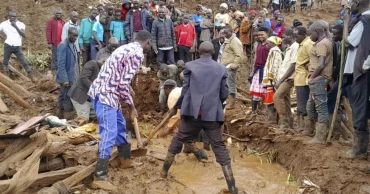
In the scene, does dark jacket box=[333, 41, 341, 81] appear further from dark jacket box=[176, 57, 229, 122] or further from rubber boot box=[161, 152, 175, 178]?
rubber boot box=[161, 152, 175, 178]

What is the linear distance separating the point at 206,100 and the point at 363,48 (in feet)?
Result: 7.31

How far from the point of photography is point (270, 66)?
25.4ft

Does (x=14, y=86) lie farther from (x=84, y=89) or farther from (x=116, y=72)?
(x=116, y=72)

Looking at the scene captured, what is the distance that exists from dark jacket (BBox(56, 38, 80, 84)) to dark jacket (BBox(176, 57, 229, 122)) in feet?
13.1

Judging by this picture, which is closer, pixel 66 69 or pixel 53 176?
pixel 53 176

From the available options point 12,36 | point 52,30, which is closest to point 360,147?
point 52,30

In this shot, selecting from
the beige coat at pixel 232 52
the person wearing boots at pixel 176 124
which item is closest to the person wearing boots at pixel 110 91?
the person wearing boots at pixel 176 124

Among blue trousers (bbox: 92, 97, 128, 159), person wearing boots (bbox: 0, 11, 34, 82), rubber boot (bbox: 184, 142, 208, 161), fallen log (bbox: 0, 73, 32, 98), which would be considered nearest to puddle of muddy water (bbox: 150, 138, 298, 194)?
rubber boot (bbox: 184, 142, 208, 161)

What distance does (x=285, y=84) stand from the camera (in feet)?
23.9

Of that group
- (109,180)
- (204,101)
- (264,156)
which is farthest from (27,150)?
(264,156)

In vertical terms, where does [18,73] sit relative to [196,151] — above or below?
above

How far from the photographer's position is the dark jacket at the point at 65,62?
27.2ft

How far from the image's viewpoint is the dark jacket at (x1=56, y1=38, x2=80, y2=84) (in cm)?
830

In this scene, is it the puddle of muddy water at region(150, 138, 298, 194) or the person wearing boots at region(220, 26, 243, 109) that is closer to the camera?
the puddle of muddy water at region(150, 138, 298, 194)
